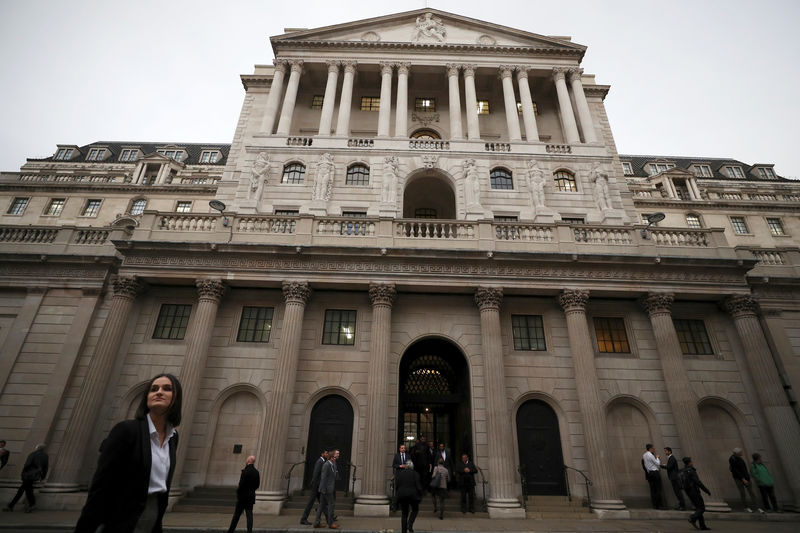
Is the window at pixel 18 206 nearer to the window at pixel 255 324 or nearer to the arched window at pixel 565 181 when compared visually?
the window at pixel 255 324

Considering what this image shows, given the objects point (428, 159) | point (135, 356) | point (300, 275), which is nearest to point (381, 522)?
point (300, 275)

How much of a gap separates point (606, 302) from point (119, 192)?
4140cm

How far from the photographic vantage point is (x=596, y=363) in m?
17.0

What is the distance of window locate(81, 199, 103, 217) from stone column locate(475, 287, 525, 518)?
37.2m

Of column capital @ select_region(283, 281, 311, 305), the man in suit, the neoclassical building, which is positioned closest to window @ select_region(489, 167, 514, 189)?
the neoclassical building

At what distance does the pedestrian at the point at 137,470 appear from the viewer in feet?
9.70

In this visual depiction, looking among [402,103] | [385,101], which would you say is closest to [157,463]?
[402,103]

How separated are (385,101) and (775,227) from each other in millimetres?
37401

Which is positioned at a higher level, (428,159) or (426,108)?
(426,108)

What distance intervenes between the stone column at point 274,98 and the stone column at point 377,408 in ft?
45.8

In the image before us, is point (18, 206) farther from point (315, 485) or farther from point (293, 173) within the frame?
point (315, 485)

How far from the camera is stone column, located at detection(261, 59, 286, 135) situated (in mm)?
24281

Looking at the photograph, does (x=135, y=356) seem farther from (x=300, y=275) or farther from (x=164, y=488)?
(x=164, y=488)

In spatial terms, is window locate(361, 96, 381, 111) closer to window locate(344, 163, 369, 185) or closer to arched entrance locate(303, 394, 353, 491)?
window locate(344, 163, 369, 185)
